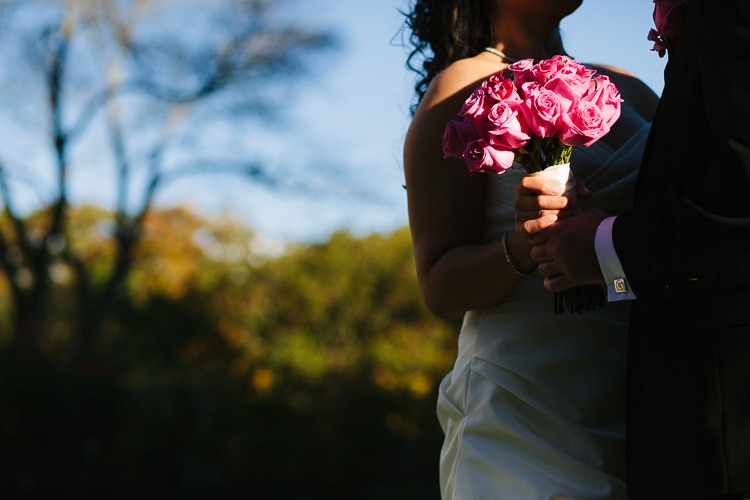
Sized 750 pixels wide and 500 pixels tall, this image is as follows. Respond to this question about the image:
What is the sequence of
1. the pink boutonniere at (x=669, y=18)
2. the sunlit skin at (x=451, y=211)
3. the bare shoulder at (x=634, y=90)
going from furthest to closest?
the bare shoulder at (x=634, y=90)
the sunlit skin at (x=451, y=211)
the pink boutonniere at (x=669, y=18)

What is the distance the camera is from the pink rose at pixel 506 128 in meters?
1.91

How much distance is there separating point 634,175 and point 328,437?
8.83 m

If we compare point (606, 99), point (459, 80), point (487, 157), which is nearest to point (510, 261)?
point (487, 157)

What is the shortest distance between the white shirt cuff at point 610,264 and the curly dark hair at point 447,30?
1103mm

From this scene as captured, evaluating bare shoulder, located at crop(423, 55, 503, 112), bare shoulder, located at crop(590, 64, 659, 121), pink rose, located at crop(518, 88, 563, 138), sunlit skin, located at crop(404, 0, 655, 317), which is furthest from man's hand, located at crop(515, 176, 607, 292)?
bare shoulder, located at crop(590, 64, 659, 121)

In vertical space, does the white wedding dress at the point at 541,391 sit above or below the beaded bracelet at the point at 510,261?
below

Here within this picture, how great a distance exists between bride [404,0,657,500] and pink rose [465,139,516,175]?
27 cm

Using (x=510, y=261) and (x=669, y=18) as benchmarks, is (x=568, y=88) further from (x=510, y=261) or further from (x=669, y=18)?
(x=510, y=261)

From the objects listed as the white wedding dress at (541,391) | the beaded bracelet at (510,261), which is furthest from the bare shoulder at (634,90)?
the beaded bracelet at (510,261)

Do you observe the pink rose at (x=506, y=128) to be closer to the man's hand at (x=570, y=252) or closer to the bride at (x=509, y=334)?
the man's hand at (x=570, y=252)

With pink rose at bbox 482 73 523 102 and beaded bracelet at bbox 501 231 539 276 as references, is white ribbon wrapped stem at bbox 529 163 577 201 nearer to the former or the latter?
pink rose at bbox 482 73 523 102

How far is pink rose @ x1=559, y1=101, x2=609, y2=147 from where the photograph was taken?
1906 mm

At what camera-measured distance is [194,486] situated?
1026 centimetres

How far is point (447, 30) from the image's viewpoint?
9.18 ft
